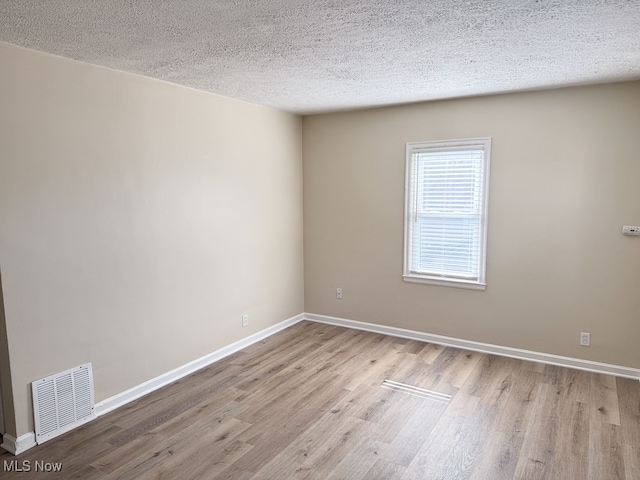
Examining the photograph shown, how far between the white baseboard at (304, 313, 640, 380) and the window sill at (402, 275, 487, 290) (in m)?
0.56

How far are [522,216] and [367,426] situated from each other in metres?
2.42

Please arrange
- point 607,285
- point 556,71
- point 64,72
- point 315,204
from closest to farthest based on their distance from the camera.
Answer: point 64,72, point 556,71, point 607,285, point 315,204

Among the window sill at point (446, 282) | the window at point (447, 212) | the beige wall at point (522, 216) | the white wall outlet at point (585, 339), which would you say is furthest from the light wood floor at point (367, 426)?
the window at point (447, 212)

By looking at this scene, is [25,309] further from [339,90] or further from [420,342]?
[420,342]

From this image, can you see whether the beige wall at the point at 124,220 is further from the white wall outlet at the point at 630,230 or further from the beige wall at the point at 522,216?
the white wall outlet at the point at 630,230

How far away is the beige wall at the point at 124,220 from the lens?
106 inches

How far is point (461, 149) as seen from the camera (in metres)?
4.25

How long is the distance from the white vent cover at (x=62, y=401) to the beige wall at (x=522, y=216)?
2909mm

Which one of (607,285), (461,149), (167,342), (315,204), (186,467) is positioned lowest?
(186,467)

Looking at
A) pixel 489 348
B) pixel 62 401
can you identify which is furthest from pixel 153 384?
pixel 489 348

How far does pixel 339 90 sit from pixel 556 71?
1707 millimetres

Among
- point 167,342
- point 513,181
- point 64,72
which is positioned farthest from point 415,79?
point 167,342

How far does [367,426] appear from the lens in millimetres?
3014

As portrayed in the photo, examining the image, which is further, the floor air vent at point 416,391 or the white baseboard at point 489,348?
the white baseboard at point 489,348
